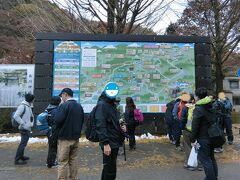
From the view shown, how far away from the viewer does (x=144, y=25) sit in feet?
50.2

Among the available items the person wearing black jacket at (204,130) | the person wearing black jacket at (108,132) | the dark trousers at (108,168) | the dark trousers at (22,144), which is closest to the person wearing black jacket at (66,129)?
the person wearing black jacket at (108,132)

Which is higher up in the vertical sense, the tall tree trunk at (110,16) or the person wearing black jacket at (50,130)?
the tall tree trunk at (110,16)

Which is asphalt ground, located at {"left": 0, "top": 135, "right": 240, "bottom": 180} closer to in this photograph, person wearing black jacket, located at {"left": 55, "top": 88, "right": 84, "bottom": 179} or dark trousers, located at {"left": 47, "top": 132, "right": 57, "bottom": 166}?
dark trousers, located at {"left": 47, "top": 132, "right": 57, "bottom": 166}

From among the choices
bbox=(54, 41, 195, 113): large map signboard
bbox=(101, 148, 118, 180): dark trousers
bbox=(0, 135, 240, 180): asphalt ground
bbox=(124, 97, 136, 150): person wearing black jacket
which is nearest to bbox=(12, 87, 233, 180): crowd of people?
bbox=(101, 148, 118, 180): dark trousers

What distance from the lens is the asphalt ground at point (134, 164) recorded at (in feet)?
21.8

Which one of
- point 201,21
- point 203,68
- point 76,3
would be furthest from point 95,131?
point 201,21

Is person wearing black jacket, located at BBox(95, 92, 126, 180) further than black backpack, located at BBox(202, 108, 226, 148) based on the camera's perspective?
No

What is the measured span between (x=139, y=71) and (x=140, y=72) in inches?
2.1

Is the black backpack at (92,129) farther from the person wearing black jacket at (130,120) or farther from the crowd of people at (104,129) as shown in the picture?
the person wearing black jacket at (130,120)

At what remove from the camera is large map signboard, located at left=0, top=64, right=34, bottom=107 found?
1251 cm

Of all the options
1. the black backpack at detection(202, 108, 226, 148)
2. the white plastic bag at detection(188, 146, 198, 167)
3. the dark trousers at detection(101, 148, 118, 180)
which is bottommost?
the white plastic bag at detection(188, 146, 198, 167)

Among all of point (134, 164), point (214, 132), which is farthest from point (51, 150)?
point (214, 132)

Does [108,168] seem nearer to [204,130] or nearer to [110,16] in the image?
[204,130]

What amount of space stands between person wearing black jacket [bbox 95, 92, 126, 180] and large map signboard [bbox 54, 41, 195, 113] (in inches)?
257
